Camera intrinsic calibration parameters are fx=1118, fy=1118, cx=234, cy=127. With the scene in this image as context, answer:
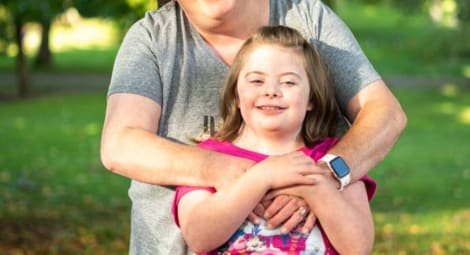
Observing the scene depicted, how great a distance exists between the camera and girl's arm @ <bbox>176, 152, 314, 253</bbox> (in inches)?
134

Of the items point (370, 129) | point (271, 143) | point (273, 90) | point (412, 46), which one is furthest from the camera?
point (412, 46)

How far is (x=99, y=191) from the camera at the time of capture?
44.0ft

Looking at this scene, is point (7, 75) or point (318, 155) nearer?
point (318, 155)

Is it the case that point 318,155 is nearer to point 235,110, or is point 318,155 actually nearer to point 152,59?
point 235,110

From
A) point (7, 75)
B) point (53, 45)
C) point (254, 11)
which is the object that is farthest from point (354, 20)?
point (254, 11)

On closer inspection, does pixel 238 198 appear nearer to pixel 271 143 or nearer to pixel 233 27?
pixel 271 143

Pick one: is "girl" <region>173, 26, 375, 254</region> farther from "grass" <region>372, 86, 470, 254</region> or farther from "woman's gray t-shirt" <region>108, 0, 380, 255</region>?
"grass" <region>372, 86, 470, 254</region>

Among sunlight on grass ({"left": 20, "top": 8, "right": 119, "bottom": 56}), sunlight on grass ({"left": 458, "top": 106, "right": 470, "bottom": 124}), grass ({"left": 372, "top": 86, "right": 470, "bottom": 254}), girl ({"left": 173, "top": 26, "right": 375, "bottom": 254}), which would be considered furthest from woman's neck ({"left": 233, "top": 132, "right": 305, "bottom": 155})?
sunlight on grass ({"left": 20, "top": 8, "right": 119, "bottom": 56})

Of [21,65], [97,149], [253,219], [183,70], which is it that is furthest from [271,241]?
[21,65]

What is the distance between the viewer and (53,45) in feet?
149

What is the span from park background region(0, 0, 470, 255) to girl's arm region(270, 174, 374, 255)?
238 inches

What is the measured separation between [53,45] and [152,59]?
4205 centimetres

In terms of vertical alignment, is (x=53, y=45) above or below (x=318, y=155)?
below

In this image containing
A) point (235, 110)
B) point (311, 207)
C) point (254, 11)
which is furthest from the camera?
point (254, 11)
